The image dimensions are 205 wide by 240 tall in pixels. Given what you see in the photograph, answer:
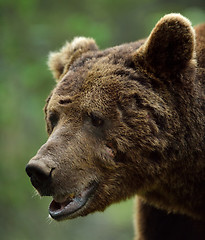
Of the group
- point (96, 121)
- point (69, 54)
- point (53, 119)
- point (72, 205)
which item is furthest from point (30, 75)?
point (72, 205)

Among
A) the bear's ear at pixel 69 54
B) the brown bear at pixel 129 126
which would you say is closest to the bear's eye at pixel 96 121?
the brown bear at pixel 129 126

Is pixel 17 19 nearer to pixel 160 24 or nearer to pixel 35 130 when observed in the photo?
pixel 35 130

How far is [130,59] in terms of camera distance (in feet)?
15.2

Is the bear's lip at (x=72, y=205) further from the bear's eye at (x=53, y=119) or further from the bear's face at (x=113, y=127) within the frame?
the bear's eye at (x=53, y=119)

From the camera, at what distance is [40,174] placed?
4059 millimetres

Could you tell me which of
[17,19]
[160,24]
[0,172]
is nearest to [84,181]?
[160,24]

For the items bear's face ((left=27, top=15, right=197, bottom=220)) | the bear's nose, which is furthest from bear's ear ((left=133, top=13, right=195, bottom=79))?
the bear's nose

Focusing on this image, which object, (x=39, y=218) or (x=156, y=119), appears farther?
(x=39, y=218)

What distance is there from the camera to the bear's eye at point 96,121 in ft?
14.3

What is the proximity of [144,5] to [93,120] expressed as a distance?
9.03 meters

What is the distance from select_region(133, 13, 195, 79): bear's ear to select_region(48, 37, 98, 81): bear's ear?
0.82 m

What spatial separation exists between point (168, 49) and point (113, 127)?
2.83 ft

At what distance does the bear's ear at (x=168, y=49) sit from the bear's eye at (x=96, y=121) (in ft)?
2.06

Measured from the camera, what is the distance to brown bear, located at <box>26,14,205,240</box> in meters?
4.31
